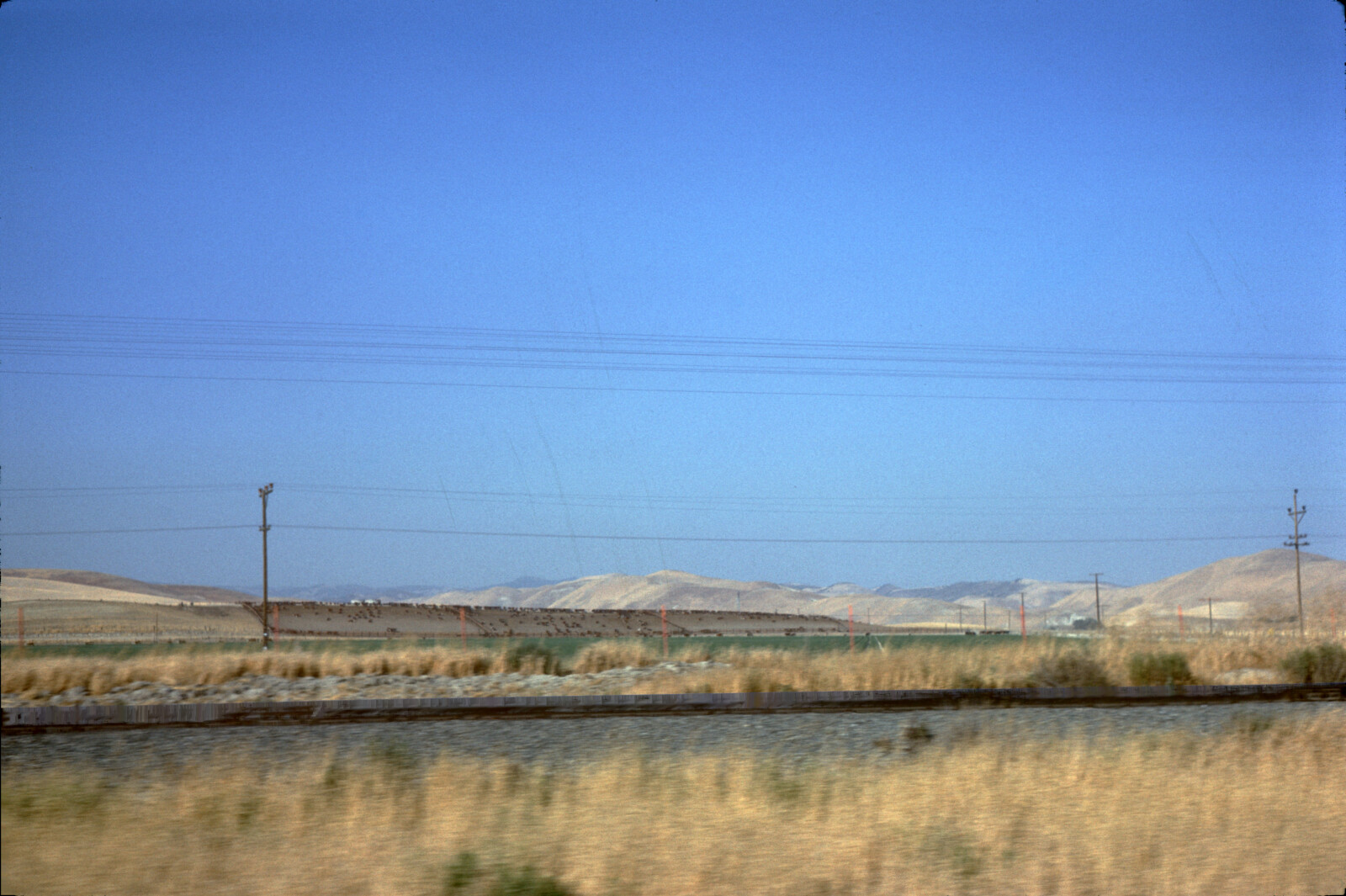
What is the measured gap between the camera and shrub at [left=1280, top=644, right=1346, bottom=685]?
972 inches

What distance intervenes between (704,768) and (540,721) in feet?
18.9

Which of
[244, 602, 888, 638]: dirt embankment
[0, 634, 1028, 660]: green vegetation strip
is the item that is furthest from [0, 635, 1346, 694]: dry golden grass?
[244, 602, 888, 638]: dirt embankment

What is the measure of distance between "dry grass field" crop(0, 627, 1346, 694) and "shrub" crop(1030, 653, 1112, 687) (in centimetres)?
3

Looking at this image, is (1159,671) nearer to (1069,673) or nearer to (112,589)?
(1069,673)

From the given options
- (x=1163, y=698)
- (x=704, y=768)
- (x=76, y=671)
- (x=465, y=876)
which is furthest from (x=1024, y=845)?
(x=76, y=671)

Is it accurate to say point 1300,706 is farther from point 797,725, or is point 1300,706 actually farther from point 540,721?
point 540,721

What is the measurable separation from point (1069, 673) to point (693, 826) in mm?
17447

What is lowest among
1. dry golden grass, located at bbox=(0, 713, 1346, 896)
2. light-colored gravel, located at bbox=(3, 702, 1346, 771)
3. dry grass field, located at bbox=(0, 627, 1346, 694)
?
dry grass field, located at bbox=(0, 627, 1346, 694)

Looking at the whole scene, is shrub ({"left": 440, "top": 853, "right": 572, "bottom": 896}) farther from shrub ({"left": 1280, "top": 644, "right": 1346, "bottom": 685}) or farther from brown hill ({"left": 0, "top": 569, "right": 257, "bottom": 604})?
brown hill ({"left": 0, "top": 569, "right": 257, "bottom": 604})

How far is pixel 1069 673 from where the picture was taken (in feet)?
76.5

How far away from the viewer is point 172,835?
24.4 ft

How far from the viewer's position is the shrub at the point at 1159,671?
23578 millimetres

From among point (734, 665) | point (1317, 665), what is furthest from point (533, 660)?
point (1317, 665)

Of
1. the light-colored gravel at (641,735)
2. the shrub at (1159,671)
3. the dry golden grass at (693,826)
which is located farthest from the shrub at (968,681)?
the dry golden grass at (693,826)
